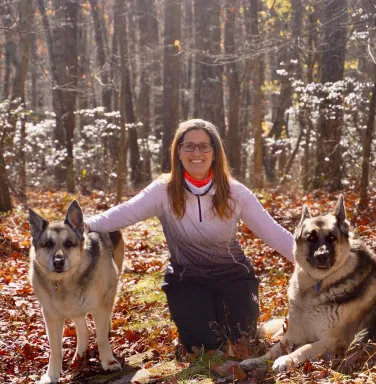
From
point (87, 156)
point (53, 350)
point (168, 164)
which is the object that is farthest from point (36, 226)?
point (87, 156)

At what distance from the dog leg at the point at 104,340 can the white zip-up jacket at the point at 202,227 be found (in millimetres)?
776

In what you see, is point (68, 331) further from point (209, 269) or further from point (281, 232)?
point (281, 232)

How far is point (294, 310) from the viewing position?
416 cm

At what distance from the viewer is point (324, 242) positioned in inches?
155

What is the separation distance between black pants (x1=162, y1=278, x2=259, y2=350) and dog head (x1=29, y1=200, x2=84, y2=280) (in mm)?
1106

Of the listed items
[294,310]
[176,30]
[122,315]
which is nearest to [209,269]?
[294,310]

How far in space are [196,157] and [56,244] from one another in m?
1.48

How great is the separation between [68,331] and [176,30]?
12698 millimetres

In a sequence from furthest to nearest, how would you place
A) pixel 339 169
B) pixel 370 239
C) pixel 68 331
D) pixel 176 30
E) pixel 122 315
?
pixel 176 30 → pixel 339 169 → pixel 370 239 → pixel 122 315 → pixel 68 331

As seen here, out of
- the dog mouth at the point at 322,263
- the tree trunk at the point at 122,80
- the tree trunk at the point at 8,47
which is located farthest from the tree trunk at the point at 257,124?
the dog mouth at the point at 322,263

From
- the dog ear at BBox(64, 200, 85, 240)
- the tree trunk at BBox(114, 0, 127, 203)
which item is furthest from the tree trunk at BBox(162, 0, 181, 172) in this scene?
the dog ear at BBox(64, 200, 85, 240)

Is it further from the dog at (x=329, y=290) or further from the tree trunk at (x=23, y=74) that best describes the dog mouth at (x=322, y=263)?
the tree trunk at (x=23, y=74)

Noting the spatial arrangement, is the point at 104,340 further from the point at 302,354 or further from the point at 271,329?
the point at 302,354

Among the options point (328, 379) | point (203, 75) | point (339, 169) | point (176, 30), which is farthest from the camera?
point (203, 75)
